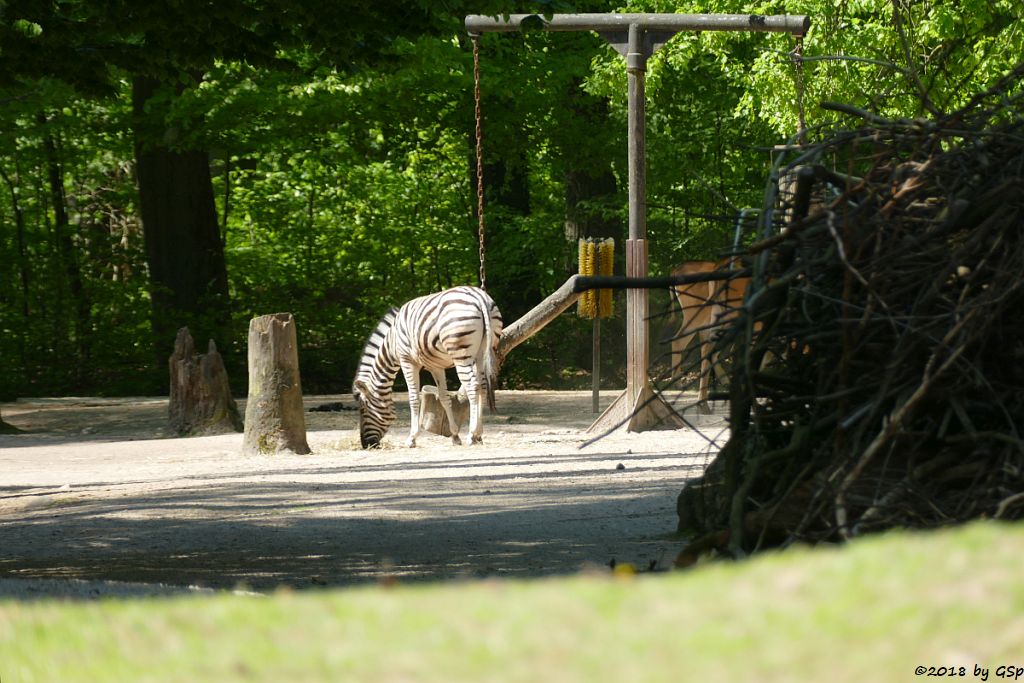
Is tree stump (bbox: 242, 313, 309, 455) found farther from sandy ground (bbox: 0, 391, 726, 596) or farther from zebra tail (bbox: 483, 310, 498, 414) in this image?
zebra tail (bbox: 483, 310, 498, 414)

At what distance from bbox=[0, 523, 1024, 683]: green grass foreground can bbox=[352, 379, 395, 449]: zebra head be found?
11.6 metres

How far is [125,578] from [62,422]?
506 inches

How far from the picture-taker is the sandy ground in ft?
23.0

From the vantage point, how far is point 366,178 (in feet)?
91.1

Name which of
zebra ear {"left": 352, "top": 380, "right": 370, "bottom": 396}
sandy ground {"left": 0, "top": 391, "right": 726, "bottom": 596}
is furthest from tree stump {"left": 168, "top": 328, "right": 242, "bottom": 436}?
zebra ear {"left": 352, "top": 380, "right": 370, "bottom": 396}

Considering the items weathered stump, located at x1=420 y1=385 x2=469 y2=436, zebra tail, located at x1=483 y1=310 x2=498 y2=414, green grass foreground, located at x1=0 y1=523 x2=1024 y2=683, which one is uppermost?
green grass foreground, located at x1=0 y1=523 x2=1024 y2=683

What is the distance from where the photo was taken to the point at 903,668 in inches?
106

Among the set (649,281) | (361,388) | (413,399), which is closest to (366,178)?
(361,388)

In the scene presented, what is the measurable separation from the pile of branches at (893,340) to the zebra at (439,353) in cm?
888

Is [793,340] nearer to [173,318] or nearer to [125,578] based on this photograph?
[125,578]

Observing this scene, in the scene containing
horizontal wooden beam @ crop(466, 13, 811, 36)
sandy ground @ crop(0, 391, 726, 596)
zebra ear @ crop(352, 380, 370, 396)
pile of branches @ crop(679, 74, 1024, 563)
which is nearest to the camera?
pile of branches @ crop(679, 74, 1024, 563)

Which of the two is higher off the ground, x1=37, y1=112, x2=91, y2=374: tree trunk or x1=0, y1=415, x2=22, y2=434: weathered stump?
x1=37, y1=112, x2=91, y2=374: tree trunk

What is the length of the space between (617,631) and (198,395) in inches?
570

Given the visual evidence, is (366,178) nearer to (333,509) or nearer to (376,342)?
(376,342)
